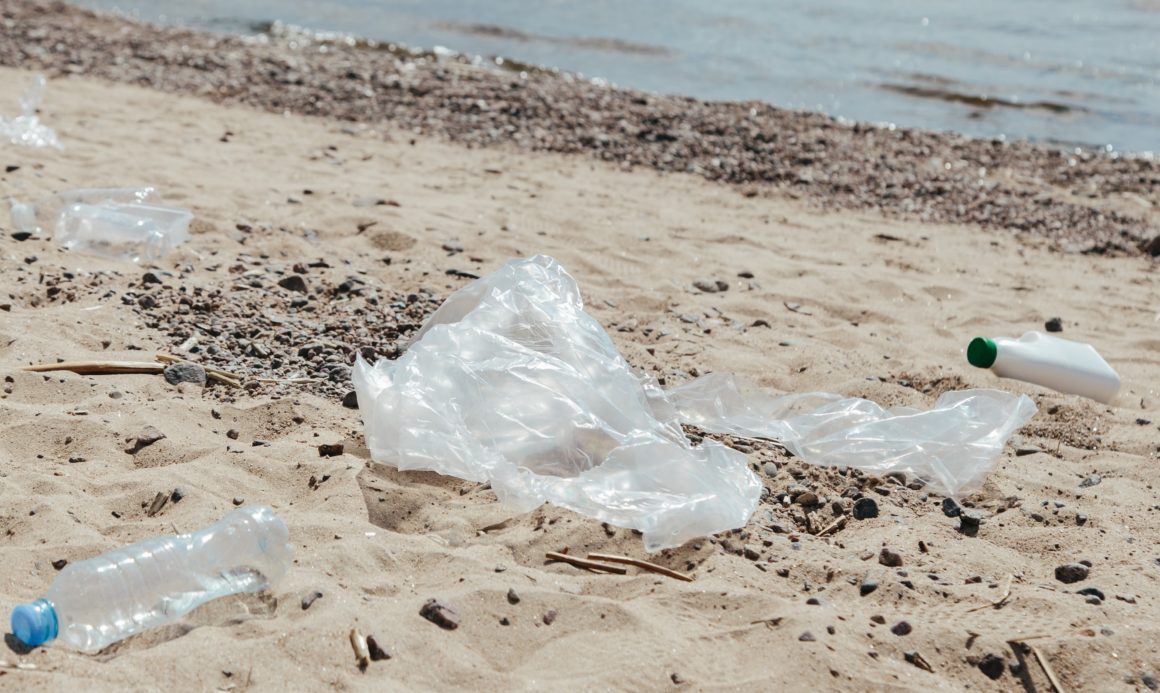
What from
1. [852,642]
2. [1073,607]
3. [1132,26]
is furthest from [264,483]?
[1132,26]

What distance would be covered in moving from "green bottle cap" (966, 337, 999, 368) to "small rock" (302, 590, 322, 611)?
2.52 metres

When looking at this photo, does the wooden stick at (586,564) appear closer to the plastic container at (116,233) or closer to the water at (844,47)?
the plastic container at (116,233)

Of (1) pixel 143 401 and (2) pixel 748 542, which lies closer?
(2) pixel 748 542

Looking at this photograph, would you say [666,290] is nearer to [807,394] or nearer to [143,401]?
[807,394]

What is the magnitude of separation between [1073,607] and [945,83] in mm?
8882

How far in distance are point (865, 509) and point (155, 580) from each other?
174cm

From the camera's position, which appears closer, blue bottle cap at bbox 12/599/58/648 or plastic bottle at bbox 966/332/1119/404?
blue bottle cap at bbox 12/599/58/648

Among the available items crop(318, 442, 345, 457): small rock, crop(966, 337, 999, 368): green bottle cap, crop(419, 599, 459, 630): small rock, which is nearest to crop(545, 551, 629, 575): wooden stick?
crop(419, 599, 459, 630): small rock

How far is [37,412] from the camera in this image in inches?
116

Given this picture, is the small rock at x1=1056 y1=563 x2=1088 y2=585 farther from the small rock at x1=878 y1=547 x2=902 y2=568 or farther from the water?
the water

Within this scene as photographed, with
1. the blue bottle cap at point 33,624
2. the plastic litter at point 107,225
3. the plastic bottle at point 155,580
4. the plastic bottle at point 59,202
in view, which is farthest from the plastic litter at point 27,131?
the blue bottle cap at point 33,624

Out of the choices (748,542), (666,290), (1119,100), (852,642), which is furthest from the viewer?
(1119,100)

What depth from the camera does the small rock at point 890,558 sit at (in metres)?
2.64

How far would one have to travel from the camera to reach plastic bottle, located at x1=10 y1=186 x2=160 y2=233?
4.36 metres
